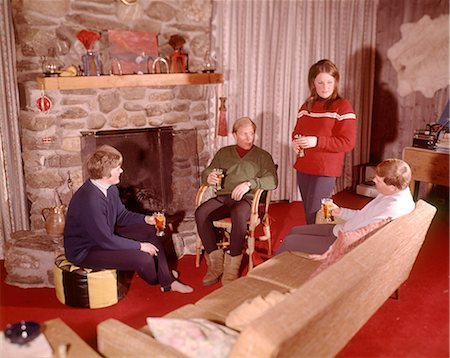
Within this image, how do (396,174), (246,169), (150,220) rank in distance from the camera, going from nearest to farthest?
(396,174) → (150,220) → (246,169)

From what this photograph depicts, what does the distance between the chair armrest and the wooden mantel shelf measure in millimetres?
2598

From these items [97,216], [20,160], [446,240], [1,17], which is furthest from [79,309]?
[446,240]

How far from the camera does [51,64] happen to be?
4121mm

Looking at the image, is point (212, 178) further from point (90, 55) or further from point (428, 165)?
point (428, 165)

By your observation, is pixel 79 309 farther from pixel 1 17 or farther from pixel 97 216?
pixel 1 17

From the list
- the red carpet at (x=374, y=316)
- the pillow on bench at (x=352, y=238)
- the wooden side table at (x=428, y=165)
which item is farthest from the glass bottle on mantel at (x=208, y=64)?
the pillow on bench at (x=352, y=238)

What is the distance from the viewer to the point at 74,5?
13.9 feet

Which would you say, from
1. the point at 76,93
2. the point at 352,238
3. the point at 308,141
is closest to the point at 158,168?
the point at 76,93

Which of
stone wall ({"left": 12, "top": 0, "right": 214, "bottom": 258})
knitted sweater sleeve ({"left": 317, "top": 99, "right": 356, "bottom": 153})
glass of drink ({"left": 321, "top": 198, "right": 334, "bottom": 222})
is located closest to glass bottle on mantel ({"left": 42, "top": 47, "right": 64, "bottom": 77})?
stone wall ({"left": 12, "top": 0, "right": 214, "bottom": 258})

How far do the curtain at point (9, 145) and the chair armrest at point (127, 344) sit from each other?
2.49 meters

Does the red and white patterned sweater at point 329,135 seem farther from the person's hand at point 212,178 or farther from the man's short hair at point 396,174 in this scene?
the man's short hair at point 396,174

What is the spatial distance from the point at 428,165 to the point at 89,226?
3.35m

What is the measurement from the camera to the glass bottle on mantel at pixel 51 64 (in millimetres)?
4094

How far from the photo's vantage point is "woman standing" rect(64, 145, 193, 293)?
307cm
